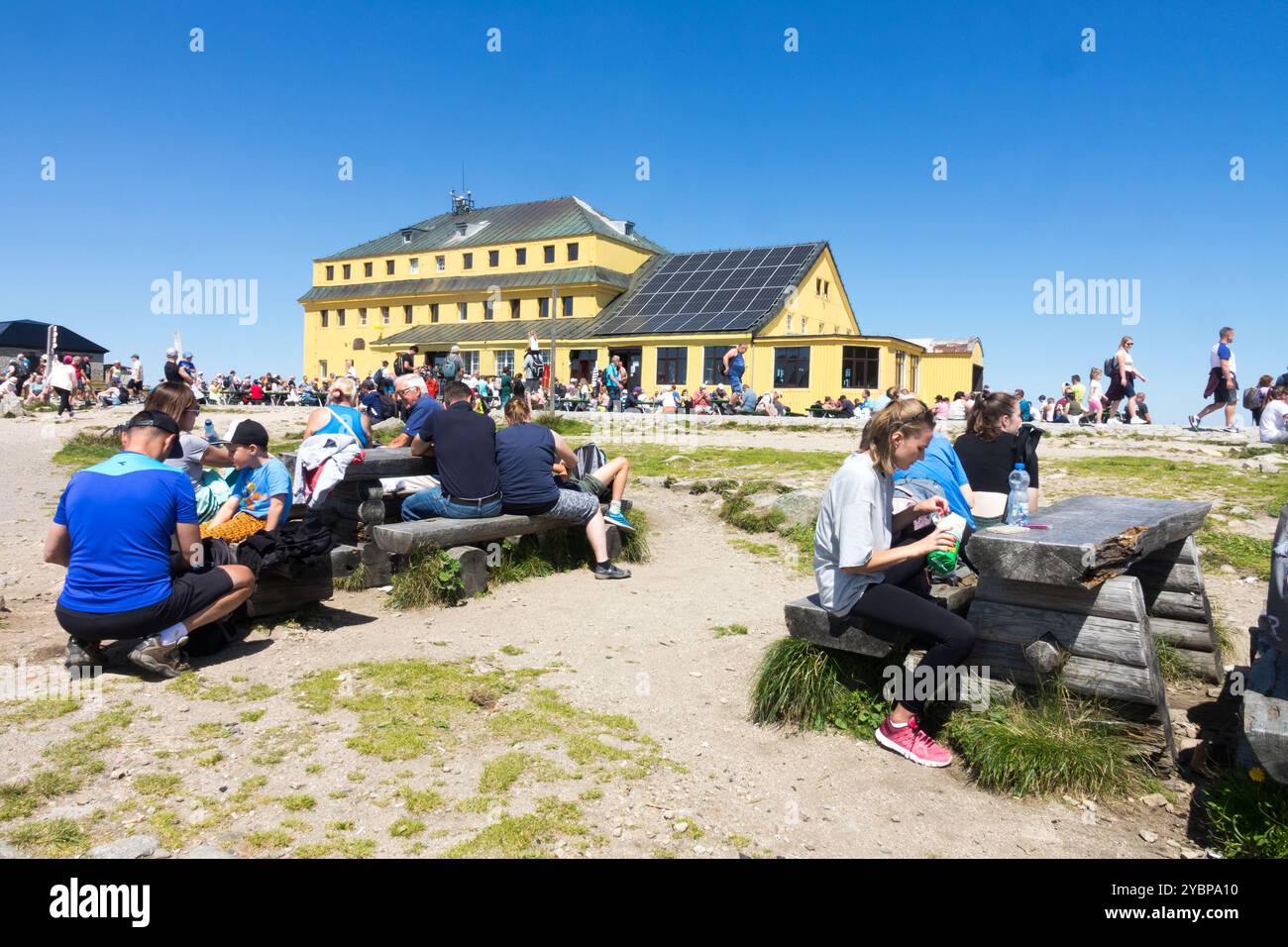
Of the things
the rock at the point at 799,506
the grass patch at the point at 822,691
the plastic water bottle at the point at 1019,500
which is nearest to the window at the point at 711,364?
the rock at the point at 799,506

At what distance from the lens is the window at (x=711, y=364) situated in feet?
121

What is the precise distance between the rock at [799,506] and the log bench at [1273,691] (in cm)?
569

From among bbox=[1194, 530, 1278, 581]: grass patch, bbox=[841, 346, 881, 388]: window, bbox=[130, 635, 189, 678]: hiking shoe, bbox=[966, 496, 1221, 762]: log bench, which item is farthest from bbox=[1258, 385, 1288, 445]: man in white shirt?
bbox=[841, 346, 881, 388]: window

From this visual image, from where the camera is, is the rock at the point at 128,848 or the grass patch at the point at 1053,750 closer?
the rock at the point at 128,848

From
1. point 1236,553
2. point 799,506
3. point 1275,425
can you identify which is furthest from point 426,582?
point 1236,553

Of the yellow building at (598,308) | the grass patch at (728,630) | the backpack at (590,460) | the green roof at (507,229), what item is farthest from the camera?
the green roof at (507,229)

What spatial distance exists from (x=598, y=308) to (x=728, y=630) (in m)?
39.0

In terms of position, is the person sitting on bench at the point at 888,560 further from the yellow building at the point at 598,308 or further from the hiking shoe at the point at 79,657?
the yellow building at the point at 598,308

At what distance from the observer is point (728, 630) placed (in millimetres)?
6074

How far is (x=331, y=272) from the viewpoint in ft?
181
